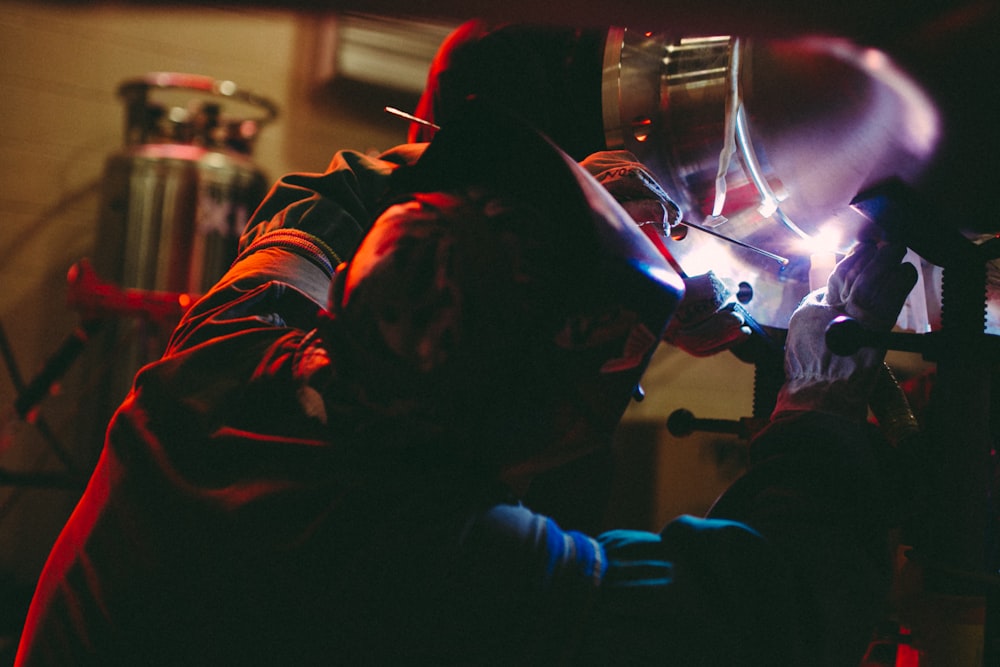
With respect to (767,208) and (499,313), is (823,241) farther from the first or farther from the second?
(499,313)

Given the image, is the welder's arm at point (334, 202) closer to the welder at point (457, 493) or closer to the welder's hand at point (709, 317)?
the welder at point (457, 493)

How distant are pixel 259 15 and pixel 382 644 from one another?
19.4 inches

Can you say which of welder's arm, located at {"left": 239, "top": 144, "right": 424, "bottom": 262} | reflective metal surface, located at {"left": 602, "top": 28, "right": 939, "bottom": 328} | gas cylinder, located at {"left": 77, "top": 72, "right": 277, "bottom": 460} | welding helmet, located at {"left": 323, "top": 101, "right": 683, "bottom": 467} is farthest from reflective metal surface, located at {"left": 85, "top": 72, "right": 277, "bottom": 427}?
welding helmet, located at {"left": 323, "top": 101, "right": 683, "bottom": 467}

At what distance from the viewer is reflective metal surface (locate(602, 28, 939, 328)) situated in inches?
21.3

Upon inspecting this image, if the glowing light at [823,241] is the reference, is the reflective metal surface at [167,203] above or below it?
below

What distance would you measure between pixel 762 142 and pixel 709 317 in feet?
0.64

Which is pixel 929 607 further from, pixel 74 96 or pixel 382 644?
pixel 74 96

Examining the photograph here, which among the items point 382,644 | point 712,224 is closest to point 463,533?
point 382,644

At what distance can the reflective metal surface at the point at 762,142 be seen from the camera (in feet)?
1.77

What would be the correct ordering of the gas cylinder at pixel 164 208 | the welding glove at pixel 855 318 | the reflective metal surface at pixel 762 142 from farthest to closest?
the gas cylinder at pixel 164 208, the welding glove at pixel 855 318, the reflective metal surface at pixel 762 142

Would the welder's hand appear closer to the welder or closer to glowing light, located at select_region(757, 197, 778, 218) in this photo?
glowing light, located at select_region(757, 197, 778, 218)

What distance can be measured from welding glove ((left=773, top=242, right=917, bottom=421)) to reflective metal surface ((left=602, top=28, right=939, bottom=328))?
0.04 metres

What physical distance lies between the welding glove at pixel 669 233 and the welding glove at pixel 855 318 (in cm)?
7

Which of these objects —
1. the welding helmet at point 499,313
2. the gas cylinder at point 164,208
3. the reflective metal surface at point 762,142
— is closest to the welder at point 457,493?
the welding helmet at point 499,313
